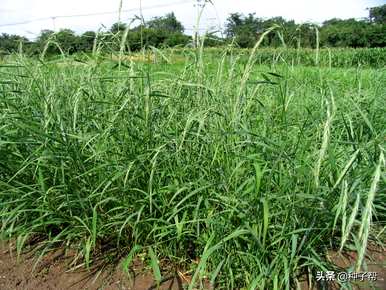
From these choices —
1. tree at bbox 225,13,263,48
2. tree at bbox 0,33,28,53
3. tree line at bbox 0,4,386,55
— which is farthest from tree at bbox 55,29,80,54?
tree at bbox 225,13,263,48

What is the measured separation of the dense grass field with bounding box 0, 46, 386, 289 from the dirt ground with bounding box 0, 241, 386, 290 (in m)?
0.07

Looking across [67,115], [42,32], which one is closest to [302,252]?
[67,115]

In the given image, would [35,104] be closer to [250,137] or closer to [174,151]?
[174,151]

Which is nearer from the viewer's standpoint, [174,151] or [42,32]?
[174,151]

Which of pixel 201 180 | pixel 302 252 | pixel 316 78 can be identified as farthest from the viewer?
pixel 316 78

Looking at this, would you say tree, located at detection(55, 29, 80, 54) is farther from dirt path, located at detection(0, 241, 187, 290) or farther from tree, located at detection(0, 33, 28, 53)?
dirt path, located at detection(0, 241, 187, 290)

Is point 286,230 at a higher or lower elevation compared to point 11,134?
lower

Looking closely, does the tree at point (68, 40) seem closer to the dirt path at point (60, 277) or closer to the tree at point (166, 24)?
the tree at point (166, 24)

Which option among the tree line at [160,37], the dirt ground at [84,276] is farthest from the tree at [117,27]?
the dirt ground at [84,276]

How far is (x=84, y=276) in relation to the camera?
82.7 inches

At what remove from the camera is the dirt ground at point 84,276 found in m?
2.00

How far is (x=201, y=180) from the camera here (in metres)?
1.97

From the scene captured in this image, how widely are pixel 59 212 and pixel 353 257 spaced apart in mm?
1388

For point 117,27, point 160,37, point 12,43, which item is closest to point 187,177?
point 117,27
